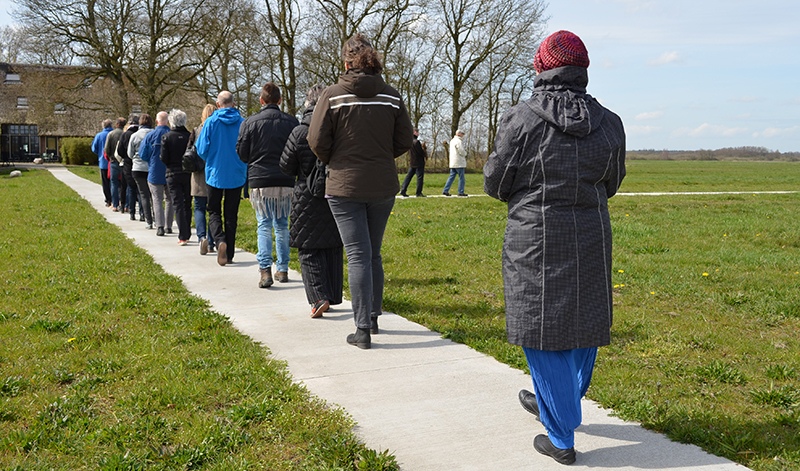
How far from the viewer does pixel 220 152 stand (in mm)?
8031

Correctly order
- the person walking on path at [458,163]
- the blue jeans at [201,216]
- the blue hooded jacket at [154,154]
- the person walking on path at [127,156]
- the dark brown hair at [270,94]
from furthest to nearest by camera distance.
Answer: the person walking on path at [458,163] < the person walking on path at [127,156] < the blue hooded jacket at [154,154] < the blue jeans at [201,216] < the dark brown hair at [270,94]

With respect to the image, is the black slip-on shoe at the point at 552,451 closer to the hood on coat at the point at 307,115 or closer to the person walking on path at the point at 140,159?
the hood on coat at the point at 307,115

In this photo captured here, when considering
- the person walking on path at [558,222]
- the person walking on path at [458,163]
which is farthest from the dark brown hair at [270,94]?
the person walking on path at [458,163]

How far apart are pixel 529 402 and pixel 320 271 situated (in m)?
2.65

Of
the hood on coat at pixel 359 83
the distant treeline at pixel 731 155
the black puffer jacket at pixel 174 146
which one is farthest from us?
the distant treeline at pixel 731 155

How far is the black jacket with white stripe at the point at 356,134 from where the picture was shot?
4691 mm

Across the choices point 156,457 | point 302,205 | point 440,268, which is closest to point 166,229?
point 440,268

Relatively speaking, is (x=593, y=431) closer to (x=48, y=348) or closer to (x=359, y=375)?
(x=359, y=375)

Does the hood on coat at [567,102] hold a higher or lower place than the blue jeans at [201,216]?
higher

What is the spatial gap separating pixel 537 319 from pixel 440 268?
16.7 ft

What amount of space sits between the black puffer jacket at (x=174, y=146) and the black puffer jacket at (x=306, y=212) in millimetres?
4452

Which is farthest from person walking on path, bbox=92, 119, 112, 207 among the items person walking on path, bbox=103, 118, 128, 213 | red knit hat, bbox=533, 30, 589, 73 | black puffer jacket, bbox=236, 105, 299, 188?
red knit hat, bbox=533, 30, 589, 73

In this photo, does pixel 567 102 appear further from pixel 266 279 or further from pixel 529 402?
pixel 266 279

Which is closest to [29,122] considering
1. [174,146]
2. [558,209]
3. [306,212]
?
[174,146]
